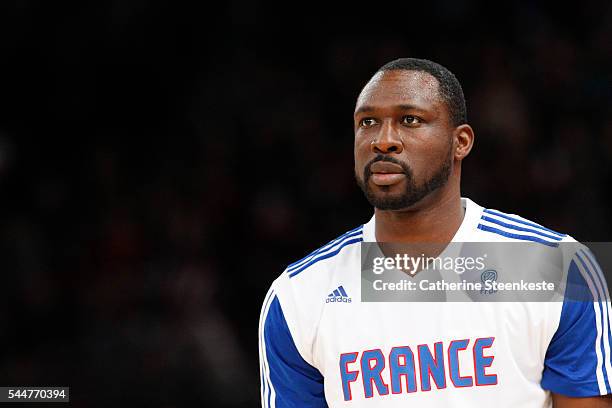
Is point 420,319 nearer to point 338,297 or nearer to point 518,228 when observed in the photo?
point 338,297

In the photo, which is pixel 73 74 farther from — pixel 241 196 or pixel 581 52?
pixel 581 52

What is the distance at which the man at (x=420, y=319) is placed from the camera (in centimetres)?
311

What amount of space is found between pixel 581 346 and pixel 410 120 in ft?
2.91

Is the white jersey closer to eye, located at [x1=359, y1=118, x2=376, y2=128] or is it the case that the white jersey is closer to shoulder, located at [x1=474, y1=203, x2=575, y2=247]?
shoulder, located at [x1=474, y1=203, x2=575, y2=247]

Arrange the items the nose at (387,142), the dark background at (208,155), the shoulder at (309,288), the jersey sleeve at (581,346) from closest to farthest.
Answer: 1. the jersey sleeve at (581,346)
2. the nose at (387,142)
3. the shoulder at (309,288)
4. the dark background at (208,155)

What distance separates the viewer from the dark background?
629cm

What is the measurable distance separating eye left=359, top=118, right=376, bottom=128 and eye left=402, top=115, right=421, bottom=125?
0.10 m

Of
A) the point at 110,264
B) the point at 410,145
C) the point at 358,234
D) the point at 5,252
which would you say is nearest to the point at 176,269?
the point at 110,264

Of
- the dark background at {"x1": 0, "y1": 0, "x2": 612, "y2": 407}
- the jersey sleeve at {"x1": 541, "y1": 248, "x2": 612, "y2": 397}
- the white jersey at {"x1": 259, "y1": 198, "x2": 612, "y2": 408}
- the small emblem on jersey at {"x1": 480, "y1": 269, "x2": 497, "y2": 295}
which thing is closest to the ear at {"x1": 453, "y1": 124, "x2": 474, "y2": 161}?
the white jersey at {"x1": 259, "y1": 198, "x2": 612, "y2": 408}

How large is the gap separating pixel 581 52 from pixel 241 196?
264 cm

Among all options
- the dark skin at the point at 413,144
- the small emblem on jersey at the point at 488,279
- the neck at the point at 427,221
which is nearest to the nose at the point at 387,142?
the dark skin at the point at 413,144

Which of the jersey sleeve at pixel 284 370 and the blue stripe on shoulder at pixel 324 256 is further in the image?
the blue stripe on shoulder at pixel 324 256

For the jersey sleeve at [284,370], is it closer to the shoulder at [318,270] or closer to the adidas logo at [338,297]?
the shoulder at [318,270]

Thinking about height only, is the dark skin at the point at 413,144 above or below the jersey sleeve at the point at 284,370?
above
